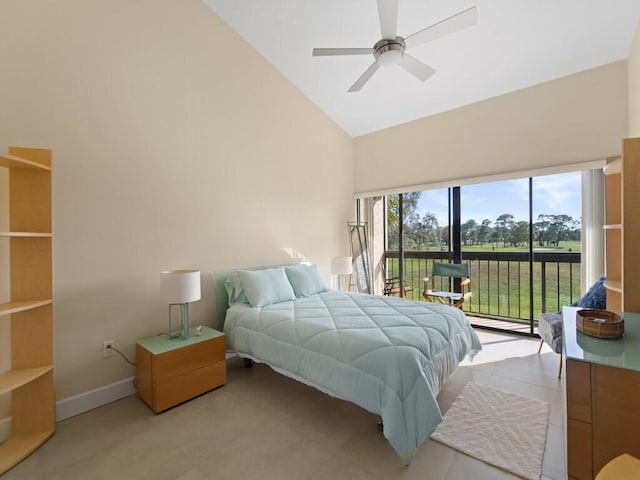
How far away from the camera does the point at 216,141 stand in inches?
125

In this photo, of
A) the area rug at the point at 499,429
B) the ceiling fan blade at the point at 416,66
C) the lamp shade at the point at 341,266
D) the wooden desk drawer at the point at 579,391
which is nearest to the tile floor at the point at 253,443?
the area rug at the point at 499,429

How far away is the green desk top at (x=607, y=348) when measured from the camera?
122 centimetres

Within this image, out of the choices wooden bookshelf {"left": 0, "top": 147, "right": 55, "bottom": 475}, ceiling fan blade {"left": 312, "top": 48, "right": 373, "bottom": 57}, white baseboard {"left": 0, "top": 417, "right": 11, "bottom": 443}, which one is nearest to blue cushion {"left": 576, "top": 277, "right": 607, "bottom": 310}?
ceiling fan blade {"left": 312, "top": 48, "right": 373, "bottom": 57}

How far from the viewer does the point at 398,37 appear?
225 cm

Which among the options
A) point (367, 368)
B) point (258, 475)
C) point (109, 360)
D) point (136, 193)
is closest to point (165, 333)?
point (109, 360)

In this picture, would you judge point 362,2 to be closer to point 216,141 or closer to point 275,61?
point 275,61

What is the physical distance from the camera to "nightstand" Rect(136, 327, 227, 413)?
7.23ft

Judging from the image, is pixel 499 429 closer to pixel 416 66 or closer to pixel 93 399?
pixel 416 66

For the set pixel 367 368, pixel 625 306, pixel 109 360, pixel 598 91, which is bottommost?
pixel 109 360

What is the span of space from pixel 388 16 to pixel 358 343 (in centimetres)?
225

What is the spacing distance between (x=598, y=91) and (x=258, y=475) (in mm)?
4658

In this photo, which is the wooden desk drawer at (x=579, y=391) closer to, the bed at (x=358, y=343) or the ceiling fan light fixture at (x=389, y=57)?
the bed at (x=358, y=343)

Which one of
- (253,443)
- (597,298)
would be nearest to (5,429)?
(253,443)

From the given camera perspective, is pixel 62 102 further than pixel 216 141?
No
